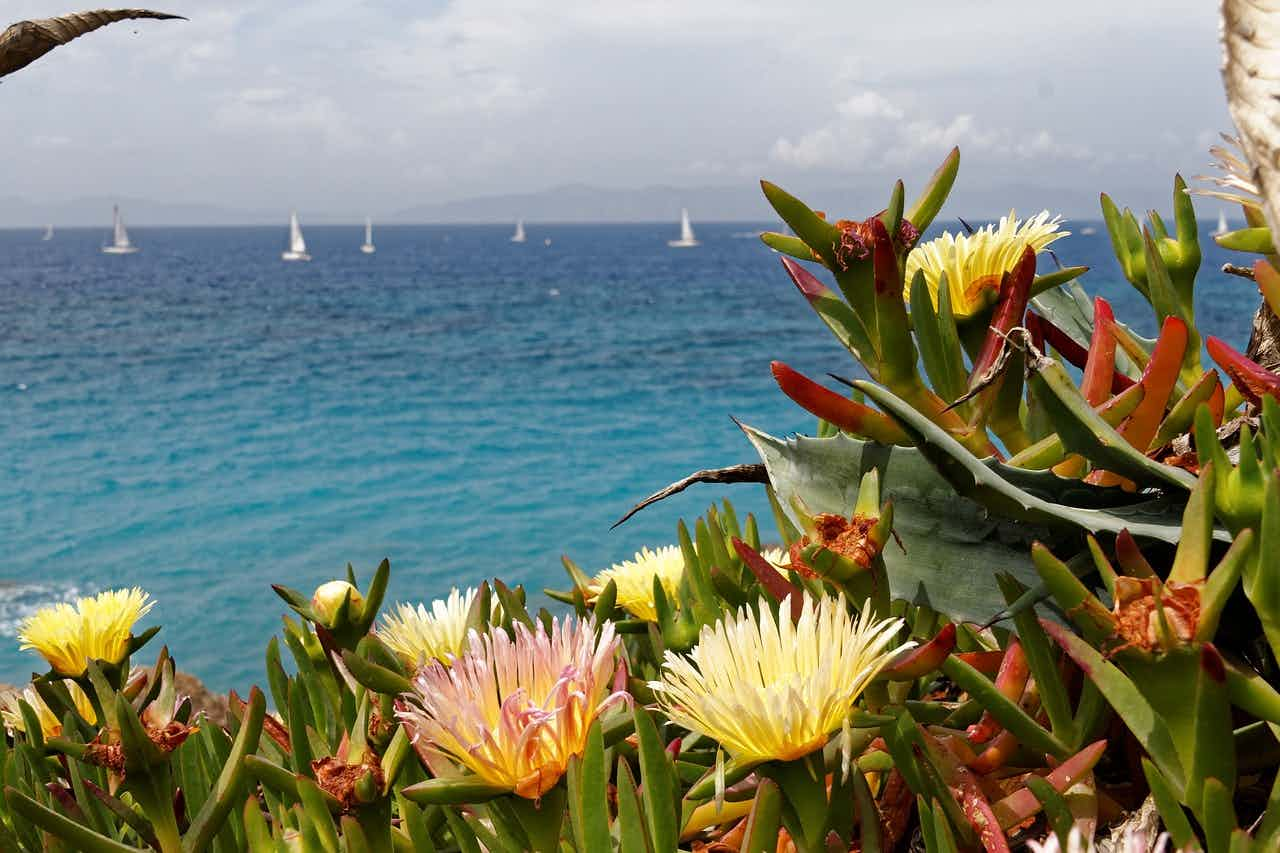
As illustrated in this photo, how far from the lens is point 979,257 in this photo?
2.96ft

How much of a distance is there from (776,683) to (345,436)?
16.6m

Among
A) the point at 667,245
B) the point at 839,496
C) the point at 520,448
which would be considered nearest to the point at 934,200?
the point at 839,496

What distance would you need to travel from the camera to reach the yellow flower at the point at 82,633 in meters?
1.11

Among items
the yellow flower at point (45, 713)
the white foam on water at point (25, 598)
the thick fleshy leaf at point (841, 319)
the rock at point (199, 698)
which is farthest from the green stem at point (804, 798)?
the white foam on water at point (25, 598)

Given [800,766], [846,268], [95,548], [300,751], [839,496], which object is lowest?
[95,548]

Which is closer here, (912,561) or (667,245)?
(912,561)

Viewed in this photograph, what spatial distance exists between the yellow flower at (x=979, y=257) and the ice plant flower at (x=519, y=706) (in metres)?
0.41

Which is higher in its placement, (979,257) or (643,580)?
(979,257)

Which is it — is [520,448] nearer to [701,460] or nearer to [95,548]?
[701,460]

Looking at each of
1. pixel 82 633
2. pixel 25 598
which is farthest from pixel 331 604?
pixel 25 598

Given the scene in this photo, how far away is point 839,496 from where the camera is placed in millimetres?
838

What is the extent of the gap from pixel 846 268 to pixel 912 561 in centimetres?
21

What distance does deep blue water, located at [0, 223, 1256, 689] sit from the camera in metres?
11.0

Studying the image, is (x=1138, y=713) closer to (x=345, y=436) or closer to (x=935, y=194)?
(x=935, y=194)
